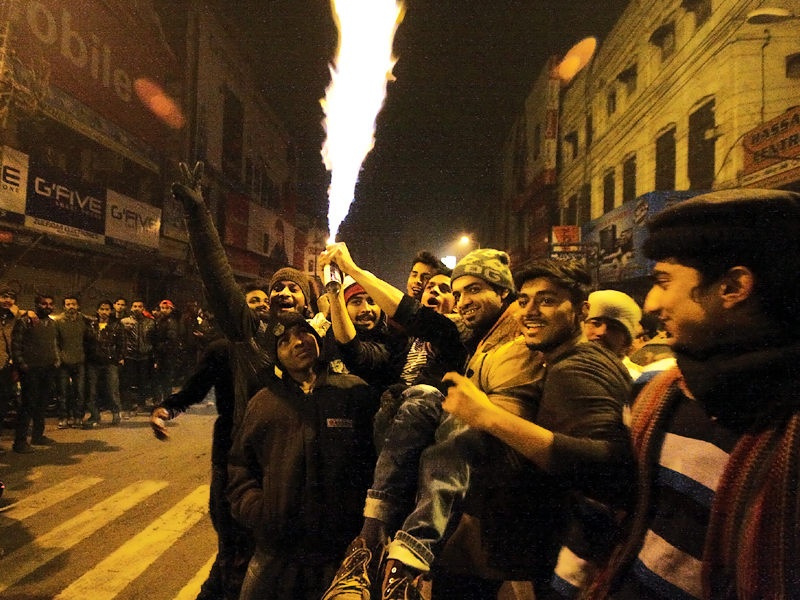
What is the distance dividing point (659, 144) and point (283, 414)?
20.0 m

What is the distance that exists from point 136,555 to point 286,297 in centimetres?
312

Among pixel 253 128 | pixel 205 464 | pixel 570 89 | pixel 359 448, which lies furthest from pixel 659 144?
pixel 253 128

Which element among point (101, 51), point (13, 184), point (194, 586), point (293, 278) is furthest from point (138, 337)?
point (101, 51)

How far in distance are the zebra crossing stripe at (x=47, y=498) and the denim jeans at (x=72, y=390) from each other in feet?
11.2

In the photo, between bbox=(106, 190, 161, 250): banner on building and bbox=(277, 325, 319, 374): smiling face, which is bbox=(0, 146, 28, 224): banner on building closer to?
bbox=(106, 190, 161, 250): banner on building

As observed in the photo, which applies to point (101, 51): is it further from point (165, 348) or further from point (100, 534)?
point (100, 534)

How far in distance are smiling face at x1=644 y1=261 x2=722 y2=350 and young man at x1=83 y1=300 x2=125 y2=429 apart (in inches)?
434

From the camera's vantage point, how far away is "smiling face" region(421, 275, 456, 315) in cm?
354

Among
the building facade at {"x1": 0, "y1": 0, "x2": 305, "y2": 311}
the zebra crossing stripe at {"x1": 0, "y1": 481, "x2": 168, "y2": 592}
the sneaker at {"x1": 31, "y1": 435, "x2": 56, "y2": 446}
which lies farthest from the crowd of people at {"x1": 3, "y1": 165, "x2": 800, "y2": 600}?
the building facade at {"x1": 0, "y1": 0, "x2": 305, "y2": 311}

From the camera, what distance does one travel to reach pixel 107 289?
59.9 ft

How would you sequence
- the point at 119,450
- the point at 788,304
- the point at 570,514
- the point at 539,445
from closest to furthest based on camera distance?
the point at 788,304, the point at 539,445, the point at 570,514, the point at 119,450

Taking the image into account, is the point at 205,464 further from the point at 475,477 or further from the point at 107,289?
the point at 107,289

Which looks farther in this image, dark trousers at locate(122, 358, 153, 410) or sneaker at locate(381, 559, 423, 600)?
dark trousers at locate(122, 358, 153, 410)

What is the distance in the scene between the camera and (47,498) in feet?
19.9
